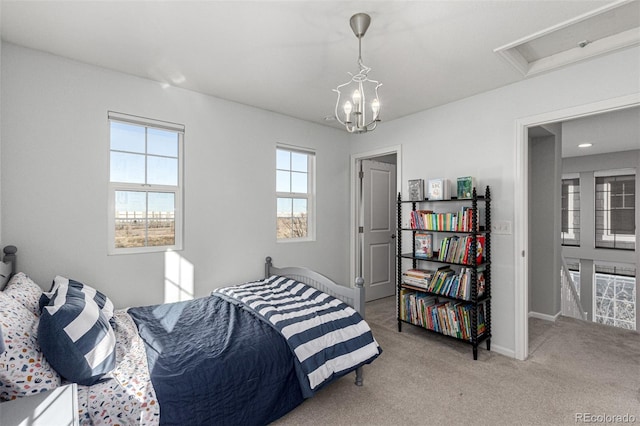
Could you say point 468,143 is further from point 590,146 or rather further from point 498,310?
point 590,146

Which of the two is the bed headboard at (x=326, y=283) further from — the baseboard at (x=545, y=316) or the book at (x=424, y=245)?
the baseboard at (x=545, y=316)

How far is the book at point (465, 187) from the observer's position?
9.69 ft

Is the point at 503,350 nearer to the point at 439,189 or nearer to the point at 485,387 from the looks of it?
the point at 485,387

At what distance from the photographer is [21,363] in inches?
49.6

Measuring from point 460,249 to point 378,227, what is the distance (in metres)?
1.81

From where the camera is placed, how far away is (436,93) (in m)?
3.06

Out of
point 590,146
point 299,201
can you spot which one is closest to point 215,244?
point 299,201

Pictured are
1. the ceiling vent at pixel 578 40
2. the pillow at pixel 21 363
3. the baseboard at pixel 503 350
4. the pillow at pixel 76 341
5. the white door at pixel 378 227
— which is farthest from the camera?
the white door at pixel 378 227

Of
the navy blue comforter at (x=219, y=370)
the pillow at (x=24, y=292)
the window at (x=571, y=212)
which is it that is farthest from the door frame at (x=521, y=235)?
the window at (x=571, y=212)

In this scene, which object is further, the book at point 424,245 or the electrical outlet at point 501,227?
the book at point 424,245

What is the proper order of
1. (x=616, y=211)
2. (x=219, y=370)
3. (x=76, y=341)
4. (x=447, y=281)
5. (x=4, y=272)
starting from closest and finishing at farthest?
(x=76, y=341), (x=219, y=370), (x=4, y=272), (x=447, y=281), (x=616, y=211)

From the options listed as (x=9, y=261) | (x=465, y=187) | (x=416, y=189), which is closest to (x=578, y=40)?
(x=465, y=187)

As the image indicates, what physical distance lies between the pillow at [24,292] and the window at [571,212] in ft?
26.6

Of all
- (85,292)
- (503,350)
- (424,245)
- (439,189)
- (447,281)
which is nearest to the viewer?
(85,292)
